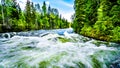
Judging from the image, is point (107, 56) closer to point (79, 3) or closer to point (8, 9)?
point (79, 3)

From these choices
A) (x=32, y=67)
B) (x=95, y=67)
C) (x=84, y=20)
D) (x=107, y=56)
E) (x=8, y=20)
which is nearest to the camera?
(x=32, y=67)

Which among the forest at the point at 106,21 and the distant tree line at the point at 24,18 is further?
the distant tree line at the point at 24,18

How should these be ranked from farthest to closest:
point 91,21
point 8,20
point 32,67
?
point 8,20
point 91,21
point 32,67

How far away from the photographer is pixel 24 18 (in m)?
51.0

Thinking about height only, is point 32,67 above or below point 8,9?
below

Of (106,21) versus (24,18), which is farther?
(24,18)

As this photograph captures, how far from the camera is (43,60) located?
27.0ft

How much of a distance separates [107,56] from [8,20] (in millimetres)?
31386

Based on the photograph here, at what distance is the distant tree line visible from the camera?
36.9 m

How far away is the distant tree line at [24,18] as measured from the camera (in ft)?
121

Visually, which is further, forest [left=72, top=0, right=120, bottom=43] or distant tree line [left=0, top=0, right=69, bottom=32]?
distant tree line [left=0, top=0, right=69, bottom=32]

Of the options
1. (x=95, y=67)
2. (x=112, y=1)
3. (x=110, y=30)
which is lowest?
(x=95, y=67)

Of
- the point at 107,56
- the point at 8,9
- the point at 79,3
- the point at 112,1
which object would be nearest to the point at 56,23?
the point at 8,9

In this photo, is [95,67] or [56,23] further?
[56,23]
